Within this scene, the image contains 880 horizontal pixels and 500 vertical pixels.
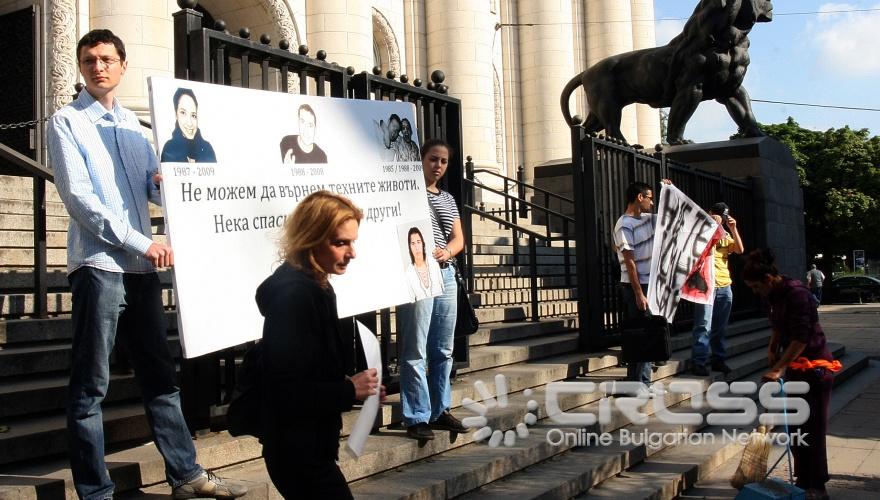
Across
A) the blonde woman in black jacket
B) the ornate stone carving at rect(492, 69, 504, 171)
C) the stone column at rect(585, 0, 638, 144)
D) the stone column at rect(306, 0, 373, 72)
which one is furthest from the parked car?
the blonde woman in black jacket

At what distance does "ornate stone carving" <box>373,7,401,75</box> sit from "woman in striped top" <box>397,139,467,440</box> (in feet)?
54.1

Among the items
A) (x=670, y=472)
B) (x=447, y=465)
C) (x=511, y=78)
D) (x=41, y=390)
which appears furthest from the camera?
(x=511, y=78)

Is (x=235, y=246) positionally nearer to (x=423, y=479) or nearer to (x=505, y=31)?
(x=423, y=479)

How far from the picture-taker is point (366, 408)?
2605 millimetres

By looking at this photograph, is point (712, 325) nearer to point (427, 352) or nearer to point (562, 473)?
point (562, 473)

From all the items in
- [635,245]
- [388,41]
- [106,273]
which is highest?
[388,41]

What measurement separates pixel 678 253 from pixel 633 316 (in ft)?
2.59

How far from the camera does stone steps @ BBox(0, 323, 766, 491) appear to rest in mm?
4219

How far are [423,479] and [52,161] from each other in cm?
236

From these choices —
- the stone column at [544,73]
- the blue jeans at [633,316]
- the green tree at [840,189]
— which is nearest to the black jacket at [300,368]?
the blue jeans at [633,316]

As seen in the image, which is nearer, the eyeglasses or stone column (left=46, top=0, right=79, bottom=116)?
the eyeglasses

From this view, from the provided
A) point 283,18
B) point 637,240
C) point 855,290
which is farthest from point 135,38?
point 855,290

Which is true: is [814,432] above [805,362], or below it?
below

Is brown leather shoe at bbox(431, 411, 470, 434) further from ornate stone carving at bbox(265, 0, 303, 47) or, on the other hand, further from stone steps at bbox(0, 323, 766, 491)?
ornate stone carving at bbox(265, 0, 303, 47)
